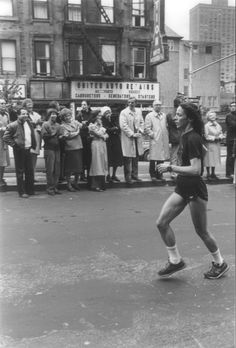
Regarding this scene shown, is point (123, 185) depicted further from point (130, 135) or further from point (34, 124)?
point (34, 124)

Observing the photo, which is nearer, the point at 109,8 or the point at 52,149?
the point at 109,8

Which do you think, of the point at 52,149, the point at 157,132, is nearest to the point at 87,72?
the point at 157,132

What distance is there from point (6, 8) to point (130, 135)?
21.3ft

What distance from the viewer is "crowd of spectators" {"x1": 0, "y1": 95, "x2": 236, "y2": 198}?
813cm

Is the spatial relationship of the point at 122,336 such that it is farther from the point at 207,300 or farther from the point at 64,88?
the point at 64,88

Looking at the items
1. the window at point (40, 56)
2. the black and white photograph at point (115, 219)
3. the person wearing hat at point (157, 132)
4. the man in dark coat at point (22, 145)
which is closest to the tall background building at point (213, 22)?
the black and white photograph at point (115, 219)

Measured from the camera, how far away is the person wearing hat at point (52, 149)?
326 inches

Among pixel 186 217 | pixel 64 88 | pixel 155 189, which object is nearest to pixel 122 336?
pixel 186 217

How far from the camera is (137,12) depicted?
3861mm

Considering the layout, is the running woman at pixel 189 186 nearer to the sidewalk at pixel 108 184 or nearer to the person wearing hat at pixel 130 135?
the sidewalk at pixel 108 184

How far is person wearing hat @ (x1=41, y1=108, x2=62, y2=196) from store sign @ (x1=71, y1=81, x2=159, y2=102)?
15.6 meters

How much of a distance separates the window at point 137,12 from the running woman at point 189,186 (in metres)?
0.90

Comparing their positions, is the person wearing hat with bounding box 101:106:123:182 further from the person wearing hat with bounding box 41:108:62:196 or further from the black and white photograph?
the person wearing hat with bounding box 41:108:62:196

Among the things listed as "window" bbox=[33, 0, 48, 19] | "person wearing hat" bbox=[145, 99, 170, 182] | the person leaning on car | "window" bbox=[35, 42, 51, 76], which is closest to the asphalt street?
"window" bbox=[33, 0, 48, 19]
